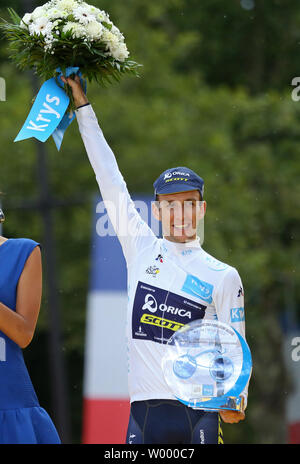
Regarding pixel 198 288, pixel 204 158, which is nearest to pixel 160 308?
pixel 198 288

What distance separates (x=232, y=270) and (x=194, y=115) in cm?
888

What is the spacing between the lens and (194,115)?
12258 mm

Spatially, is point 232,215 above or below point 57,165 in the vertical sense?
below

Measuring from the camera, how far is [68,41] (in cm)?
368

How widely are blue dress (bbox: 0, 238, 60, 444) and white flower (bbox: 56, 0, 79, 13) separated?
3.71 feet

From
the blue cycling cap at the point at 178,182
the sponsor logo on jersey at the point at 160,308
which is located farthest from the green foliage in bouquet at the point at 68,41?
the sponsor logo on jersey at the point at 160,308

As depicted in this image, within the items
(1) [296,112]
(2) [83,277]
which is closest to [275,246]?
(1) [296,112]

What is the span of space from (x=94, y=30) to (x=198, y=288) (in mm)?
1153

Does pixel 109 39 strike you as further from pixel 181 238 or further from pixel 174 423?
pixel 174 423

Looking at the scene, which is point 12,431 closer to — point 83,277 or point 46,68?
point 46,68

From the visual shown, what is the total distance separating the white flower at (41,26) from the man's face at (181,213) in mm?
835

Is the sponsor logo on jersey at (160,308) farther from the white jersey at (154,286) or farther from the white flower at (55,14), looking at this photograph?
the white flower at (55,14)

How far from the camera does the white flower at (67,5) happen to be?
3785 mm
